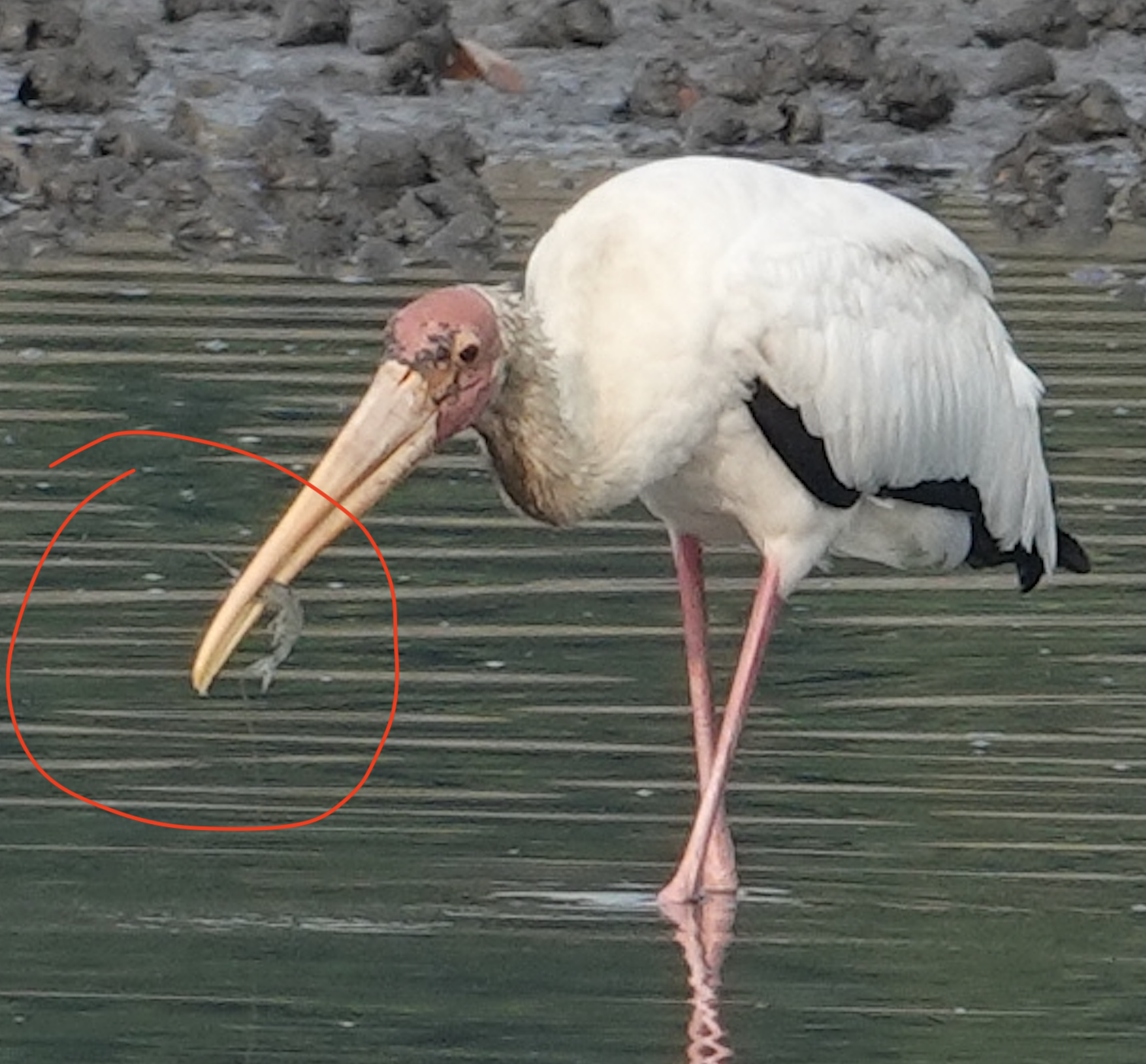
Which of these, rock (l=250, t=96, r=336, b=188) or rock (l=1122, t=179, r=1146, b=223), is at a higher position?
rock (l=1122, t=179, r=1146, b=223)

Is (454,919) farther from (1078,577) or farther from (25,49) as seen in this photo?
(25,49)

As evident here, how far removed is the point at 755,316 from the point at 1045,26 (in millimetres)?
12639

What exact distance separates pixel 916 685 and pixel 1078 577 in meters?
1.33

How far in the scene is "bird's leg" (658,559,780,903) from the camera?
29.3 feet

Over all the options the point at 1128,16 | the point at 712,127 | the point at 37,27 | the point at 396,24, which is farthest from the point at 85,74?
the point at 1128,16

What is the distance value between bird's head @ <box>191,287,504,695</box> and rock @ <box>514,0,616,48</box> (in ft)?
39.2

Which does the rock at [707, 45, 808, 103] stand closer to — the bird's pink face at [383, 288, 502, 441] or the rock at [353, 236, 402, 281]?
the rock at [353, 236, 402, 281]

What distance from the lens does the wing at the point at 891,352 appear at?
912 cm

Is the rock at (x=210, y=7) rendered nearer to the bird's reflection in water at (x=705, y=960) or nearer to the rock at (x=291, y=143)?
the rock at (x=291, y=143)

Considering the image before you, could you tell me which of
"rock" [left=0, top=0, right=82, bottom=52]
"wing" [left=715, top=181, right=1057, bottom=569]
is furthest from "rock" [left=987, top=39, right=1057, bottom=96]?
"wing" [left=715, top=181, right=1057, bottom=569]

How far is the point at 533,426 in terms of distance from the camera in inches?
356

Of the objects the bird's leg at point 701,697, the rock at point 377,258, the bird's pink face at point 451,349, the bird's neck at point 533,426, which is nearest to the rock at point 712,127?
the rock at point 377,258

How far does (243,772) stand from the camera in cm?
959

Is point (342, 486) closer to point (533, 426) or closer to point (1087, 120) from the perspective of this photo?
point (533, 426)
